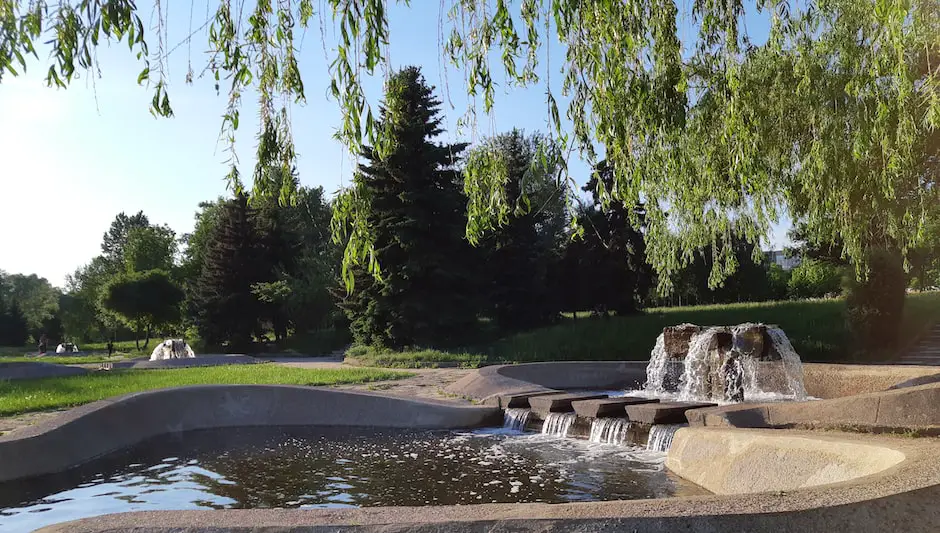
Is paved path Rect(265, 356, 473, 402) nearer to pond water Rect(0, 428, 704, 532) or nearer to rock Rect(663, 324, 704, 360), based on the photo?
pond water Rect(0, 428, 704, 532)

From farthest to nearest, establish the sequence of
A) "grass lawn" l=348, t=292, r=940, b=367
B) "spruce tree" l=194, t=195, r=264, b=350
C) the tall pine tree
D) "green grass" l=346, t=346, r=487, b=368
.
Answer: "spruce tree" l=194, t=195, r=264, b=350 → the tall pine tree → "grass lawn" l=348, t=292, r=940, b=367 → "green grass" l=346, t=346, r=487, b=368

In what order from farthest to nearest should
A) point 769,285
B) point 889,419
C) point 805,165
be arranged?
point 769,285
point 805,165
point 889,419

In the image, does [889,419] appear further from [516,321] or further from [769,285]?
[769,285]

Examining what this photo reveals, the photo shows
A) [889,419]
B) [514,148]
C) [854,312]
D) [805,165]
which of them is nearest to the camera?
[889,419]

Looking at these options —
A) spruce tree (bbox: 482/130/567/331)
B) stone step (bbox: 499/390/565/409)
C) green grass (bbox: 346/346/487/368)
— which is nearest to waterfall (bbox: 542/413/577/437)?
stone step (bbox: 499/390/565/409)

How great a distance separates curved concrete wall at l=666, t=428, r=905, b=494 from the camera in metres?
4.64

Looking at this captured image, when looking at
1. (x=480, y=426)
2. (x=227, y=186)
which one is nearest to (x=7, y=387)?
(x=480, y=426)

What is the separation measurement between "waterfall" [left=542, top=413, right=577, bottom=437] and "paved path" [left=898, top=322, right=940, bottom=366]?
15.0 metres

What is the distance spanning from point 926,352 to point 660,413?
16.5 meters

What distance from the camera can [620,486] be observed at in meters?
5.99

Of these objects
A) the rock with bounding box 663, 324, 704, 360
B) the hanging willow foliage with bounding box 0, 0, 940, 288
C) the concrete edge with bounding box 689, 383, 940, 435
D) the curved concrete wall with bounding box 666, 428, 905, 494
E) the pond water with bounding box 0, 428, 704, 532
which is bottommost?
the pond water with bounding box 0, 428, 704, 532

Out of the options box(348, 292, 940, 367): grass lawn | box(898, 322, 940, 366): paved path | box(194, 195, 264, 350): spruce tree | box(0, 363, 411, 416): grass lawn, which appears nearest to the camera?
box(0, 363, 411, 416): grass lawn

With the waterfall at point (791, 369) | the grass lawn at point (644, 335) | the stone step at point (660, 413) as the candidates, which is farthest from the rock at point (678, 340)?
the grass lawn at point (644, 335)

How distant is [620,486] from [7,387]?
11.4m
